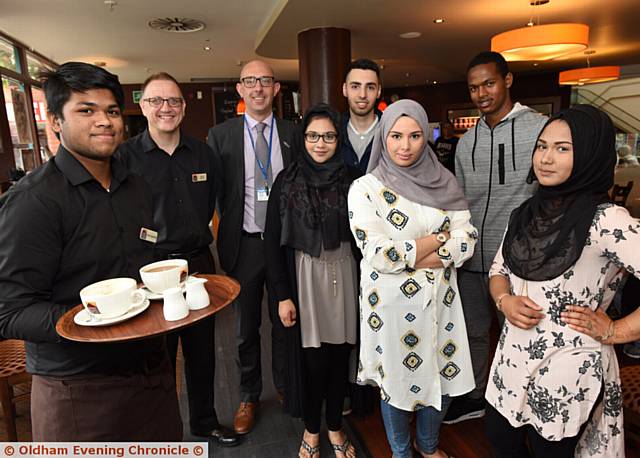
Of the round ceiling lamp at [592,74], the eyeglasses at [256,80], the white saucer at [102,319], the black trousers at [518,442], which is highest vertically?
the round ceiling lamp at [592,74]

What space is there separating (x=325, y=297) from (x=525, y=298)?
82cm

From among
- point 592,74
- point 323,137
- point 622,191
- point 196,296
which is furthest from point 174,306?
point 592,74

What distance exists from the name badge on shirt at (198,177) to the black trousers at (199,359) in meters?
0.35

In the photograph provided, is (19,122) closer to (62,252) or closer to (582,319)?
(62,252)

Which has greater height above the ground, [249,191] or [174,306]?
[249,191]

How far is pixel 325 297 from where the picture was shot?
75.2 inches

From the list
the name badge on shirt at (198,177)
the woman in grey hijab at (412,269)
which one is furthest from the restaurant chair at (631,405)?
the name badge on shirt at (198,177)

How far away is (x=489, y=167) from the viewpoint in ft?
6.79

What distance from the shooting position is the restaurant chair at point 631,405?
1688 millimetres

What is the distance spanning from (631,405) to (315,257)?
53.9 inches

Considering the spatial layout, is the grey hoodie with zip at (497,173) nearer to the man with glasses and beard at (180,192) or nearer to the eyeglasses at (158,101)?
the man with glasses and beard at (180,192)

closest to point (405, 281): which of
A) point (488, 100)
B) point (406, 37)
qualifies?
point (488, 100)

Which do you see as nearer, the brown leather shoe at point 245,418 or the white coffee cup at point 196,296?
the white coffee cup at point 196,296

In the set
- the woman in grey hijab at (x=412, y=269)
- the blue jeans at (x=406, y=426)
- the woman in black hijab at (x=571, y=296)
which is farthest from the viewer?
the blue jeans at (x=406, y=426)
